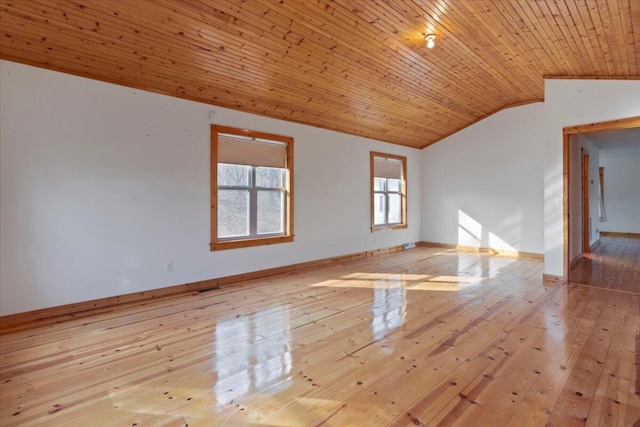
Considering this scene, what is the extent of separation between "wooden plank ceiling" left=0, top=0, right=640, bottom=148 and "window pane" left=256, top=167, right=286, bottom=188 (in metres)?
0.87

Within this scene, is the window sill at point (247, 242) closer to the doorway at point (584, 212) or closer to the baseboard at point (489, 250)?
the doorway at point (584, 212)

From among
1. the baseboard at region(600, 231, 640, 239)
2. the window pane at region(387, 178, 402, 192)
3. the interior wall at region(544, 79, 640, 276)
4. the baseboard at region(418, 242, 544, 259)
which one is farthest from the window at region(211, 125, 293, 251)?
the baseboard at region(600, 231, 640, 239)

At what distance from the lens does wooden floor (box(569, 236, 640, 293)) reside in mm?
4676

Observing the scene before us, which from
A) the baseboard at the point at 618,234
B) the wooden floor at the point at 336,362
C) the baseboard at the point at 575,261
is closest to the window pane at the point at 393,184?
the baseboard at the point at 575,261

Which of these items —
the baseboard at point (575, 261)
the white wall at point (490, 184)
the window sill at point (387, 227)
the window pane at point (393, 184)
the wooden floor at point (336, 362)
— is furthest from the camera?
the window pane at point (393, 184)

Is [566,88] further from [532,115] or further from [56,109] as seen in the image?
[56,109]

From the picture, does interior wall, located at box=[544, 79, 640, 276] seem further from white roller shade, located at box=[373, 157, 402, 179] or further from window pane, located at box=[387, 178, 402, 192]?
window pane, located at box=[387, 178, 402, 192]

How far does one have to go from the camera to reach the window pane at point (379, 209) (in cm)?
747

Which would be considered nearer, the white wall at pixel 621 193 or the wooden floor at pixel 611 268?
the wooden floor at pixel 611 268

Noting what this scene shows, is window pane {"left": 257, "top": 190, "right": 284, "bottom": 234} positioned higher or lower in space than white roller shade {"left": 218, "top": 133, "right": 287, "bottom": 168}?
lower

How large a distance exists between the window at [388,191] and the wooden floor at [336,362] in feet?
11.1

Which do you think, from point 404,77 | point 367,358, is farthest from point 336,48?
point 367,358

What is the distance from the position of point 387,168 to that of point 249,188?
375 cm

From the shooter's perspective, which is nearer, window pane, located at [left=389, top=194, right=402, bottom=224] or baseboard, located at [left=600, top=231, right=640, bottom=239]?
window pane, located at [left=389, top=194, right=402, bottom=224]
